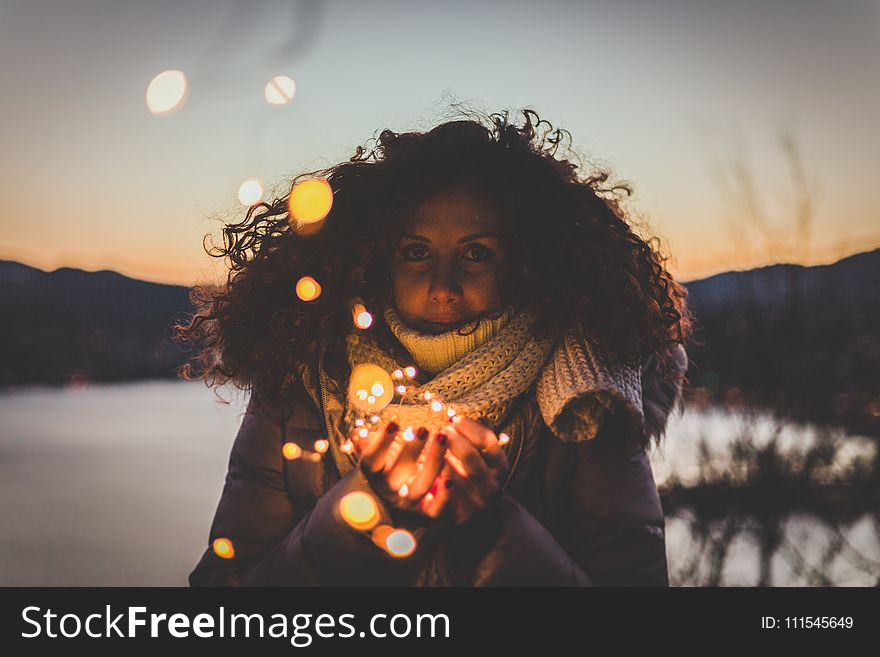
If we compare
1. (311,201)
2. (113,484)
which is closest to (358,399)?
(311,201)

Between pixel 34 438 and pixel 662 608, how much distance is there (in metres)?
1.52

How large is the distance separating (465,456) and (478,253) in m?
0.38

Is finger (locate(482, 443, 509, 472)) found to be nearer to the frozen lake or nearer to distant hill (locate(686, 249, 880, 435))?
the frozen lake

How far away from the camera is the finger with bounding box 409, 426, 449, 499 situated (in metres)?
1.03

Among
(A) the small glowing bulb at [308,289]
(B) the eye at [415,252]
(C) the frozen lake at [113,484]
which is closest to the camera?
(B) the eye at [415,252]

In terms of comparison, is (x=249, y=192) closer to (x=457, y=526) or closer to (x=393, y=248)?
(x=393, y=248)

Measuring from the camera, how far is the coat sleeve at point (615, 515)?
1165 mm

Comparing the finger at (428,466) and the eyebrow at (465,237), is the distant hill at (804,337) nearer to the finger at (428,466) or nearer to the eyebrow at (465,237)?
the eyebrow at (465,237)

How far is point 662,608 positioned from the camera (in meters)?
1.19

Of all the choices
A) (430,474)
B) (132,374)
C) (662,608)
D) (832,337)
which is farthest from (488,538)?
(832,337)

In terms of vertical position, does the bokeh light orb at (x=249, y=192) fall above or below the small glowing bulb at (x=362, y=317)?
above

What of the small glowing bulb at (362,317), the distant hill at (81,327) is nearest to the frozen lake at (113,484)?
the distant hill at (81,327)

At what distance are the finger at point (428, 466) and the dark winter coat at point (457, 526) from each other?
0.20 feet

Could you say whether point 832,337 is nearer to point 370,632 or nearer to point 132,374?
point 370,632
